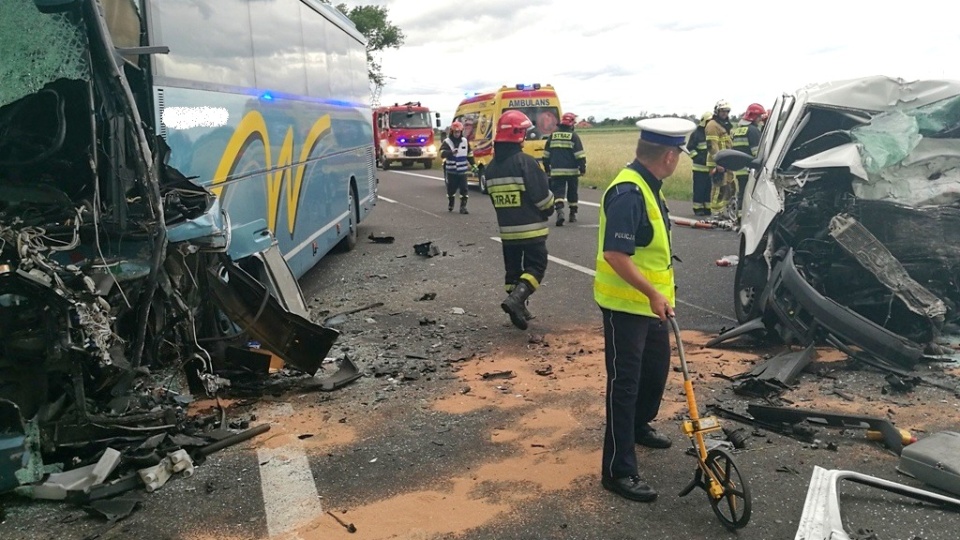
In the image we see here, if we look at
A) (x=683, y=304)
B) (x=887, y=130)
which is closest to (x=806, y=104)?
(x=887, y=130)

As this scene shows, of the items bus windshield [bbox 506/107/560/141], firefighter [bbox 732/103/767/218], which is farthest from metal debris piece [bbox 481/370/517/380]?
bus windshield [bbox 506/107/560/141]

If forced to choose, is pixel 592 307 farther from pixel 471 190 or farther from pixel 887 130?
pixel 471 190

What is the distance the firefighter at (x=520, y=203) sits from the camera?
24.5 feet

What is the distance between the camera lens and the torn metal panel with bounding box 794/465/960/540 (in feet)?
10.1

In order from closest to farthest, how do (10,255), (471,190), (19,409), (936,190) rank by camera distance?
(10,255) → (19,409) → (936,190) → (471,190)

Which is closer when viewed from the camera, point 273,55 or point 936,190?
point 936,190

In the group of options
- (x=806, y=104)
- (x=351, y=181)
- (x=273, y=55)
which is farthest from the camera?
(x=351, y=181)

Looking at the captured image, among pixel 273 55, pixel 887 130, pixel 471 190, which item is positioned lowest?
pixel 471 190

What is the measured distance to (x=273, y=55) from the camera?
802 centimetres

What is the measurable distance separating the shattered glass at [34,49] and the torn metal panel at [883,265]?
5069 millimetres

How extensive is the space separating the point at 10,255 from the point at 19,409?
0.79 metres

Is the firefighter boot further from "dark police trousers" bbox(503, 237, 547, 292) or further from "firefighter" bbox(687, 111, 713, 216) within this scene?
"firefighter" bbox(687, 111, 713, 216)

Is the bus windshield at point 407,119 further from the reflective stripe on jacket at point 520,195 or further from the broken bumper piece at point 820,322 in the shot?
the broken bumper piece at point 820,322

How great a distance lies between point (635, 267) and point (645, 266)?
8.1 inches
